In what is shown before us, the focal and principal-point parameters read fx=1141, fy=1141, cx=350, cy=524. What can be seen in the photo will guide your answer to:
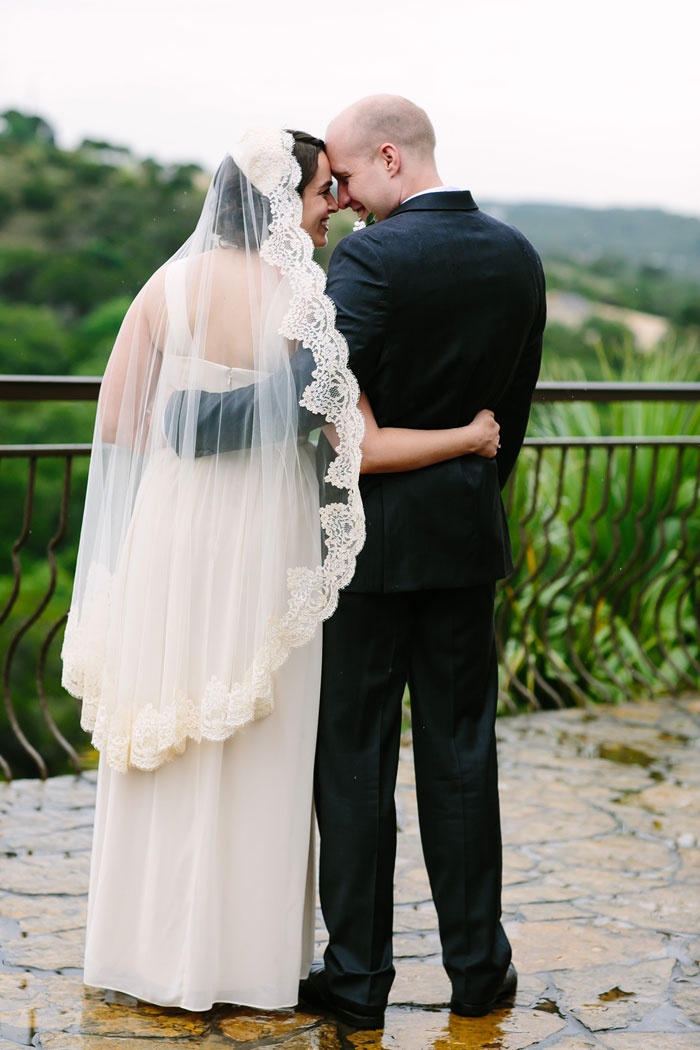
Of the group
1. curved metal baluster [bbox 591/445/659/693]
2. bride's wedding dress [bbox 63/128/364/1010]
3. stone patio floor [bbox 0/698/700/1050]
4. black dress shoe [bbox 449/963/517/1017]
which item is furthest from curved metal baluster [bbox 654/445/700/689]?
bride's wedding dress [bbox 63/128/364/1010]

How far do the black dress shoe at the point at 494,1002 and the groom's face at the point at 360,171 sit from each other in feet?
5.24

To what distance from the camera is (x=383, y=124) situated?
209cm

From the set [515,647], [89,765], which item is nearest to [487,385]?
[89,765]

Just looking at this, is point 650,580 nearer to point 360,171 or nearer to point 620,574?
point 620,574

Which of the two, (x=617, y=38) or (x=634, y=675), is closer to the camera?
(x=634, y=675)

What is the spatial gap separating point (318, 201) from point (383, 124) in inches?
7.2

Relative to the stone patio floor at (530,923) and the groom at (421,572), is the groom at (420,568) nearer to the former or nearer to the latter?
the groom at (421,572)

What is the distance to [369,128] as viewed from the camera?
209cm

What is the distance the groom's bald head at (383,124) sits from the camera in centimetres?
208

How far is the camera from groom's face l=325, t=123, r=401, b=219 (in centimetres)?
211

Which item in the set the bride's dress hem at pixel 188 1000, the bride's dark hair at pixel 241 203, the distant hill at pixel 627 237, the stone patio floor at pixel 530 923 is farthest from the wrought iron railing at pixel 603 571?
the distant hill at pixel 627 237

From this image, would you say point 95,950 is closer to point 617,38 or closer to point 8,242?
point 617,38

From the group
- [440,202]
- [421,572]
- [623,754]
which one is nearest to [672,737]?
[623,754]

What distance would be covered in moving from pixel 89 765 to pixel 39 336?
45.9ft
